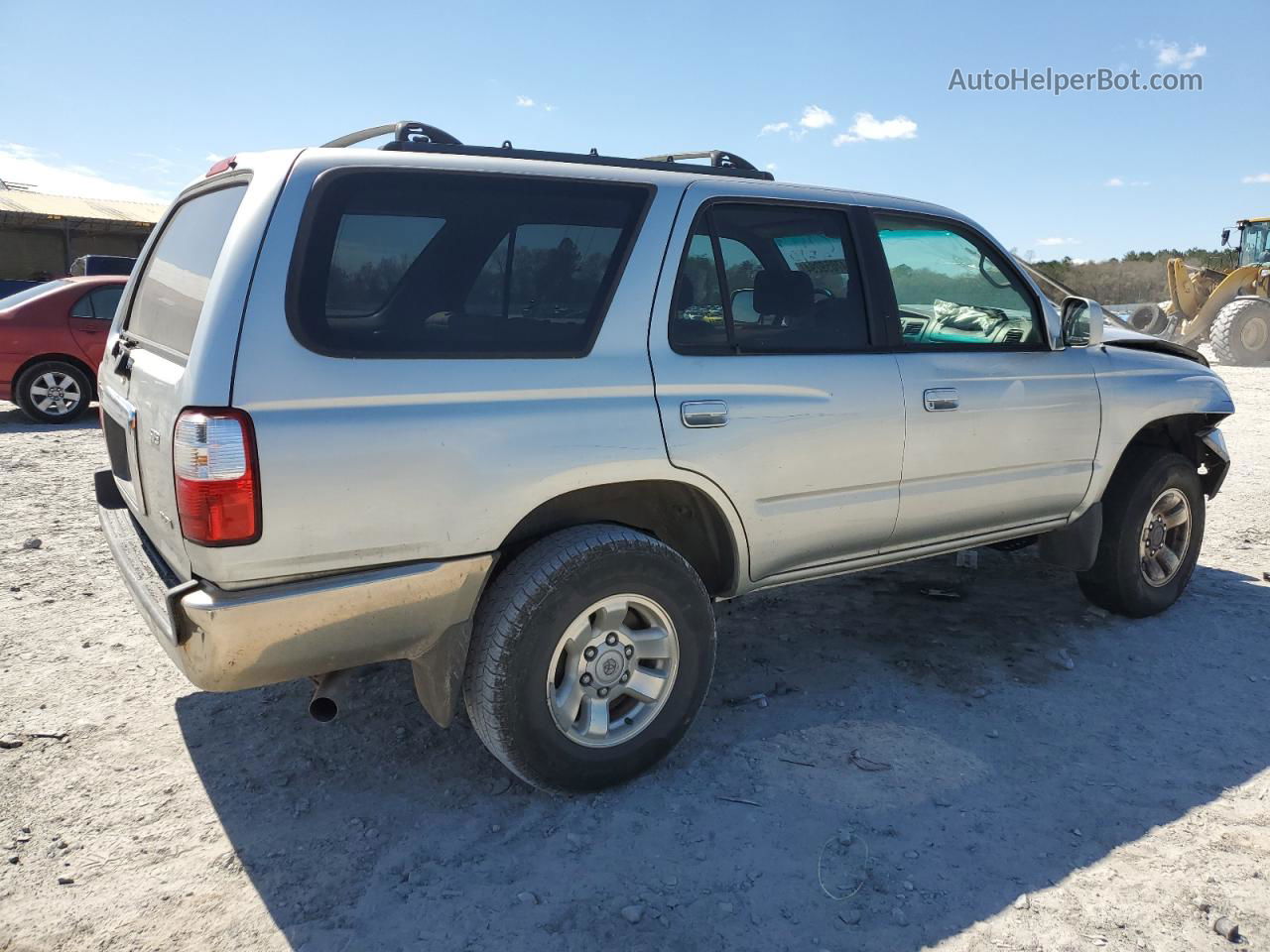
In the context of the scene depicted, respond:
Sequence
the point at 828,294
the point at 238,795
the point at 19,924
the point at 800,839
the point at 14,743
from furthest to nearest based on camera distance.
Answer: the point at 828,294, the point at 14,743, the point at 238,795, the point at 800,839, the point at 19,924

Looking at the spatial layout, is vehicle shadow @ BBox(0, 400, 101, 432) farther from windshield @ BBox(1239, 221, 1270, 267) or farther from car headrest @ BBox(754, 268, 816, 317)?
windshield @ BBox(1239, 221, 1270, 267)

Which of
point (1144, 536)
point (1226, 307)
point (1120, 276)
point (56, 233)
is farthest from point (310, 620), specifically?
point (1120, 276)

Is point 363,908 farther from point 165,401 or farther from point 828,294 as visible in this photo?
point 828,294

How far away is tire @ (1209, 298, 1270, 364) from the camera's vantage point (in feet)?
Answer: 54.9

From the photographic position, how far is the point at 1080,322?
3986mm

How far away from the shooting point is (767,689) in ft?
12.3

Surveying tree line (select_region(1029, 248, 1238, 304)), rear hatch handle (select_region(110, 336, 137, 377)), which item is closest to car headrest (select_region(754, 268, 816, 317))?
rear hatch handle (select_region(110, 336, 137, 377))

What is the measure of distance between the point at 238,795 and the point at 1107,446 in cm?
379

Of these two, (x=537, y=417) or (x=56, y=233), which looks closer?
(x=537, y=417)

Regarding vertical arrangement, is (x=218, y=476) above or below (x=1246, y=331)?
below

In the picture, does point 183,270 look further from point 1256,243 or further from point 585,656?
point 1256,243

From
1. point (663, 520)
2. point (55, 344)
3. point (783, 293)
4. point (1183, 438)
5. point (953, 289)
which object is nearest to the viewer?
point (663, 520)

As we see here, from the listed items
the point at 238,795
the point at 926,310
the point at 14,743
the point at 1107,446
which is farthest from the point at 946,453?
the point at 14,743

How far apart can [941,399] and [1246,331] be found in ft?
54.9
